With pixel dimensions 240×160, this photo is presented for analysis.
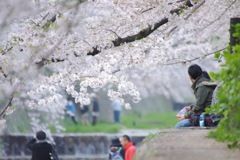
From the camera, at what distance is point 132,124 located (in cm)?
3862

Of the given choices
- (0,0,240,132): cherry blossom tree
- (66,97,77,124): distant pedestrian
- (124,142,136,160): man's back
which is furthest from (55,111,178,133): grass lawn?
(0,0,240,132): cherry blossom tree

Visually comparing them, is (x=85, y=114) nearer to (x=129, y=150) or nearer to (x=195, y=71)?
(x=129, y=150)

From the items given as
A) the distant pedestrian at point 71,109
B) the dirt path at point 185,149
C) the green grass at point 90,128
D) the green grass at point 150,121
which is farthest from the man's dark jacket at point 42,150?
the green grass at point 150,121

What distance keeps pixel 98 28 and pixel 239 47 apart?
489 centimetres

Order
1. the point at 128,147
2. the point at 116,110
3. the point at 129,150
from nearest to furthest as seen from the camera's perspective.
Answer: the point at 129,150 < the point at 128,147 < the point at 116,110

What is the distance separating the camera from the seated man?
11.6 m

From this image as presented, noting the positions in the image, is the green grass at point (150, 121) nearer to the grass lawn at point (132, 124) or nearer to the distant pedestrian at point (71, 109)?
the grass lawn at point (132, 124)

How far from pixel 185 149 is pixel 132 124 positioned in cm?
3050

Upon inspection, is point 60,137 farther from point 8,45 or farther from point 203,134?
point 203,134

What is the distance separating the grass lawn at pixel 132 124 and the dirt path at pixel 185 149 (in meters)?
20.0

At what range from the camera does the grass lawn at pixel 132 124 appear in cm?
3269

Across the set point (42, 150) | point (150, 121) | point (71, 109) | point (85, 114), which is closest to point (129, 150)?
point (42, 150)

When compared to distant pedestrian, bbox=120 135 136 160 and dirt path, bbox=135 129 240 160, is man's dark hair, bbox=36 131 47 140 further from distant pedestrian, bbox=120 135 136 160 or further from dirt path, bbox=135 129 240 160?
dirt path, bbox=135 129 240 160

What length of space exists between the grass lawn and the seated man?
17593 millimetres
